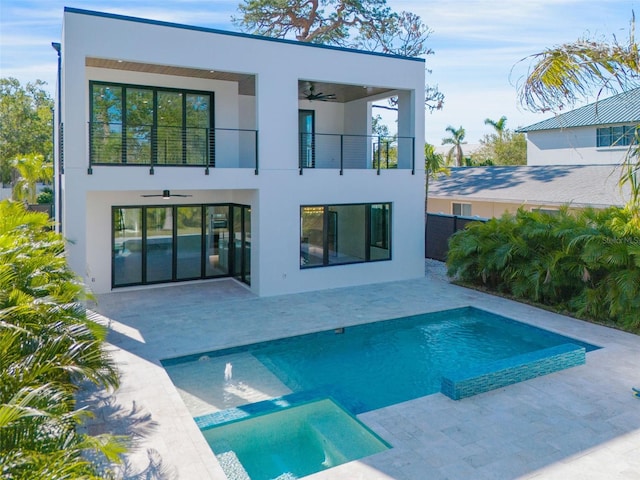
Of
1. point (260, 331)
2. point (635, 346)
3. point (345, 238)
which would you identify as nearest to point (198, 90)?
point (345, 238)

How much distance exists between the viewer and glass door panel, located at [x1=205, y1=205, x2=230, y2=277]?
15.2 metres

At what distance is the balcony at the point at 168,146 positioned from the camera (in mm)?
12578

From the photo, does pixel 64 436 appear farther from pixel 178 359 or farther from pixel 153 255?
pixel 153 255

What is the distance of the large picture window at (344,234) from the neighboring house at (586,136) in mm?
13778

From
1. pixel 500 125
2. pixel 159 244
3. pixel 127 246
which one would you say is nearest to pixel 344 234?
pixel 159 244

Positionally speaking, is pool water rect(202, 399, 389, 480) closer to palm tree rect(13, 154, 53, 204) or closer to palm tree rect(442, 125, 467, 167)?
palm tree rect(13, 154, 53, 204)

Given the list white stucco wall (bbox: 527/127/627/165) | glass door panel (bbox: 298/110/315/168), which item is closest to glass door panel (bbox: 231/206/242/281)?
glass door panel (bbox: 298/110/315/168)

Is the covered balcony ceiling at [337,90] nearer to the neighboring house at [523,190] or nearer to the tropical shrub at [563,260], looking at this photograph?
the tropical shrub at [563,260]

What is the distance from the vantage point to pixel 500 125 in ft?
150

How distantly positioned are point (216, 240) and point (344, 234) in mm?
3851

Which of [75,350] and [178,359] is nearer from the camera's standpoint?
[75,350]

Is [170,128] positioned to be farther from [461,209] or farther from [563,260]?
[461,209]

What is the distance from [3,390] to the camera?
14.0ft

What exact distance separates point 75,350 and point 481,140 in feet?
157
